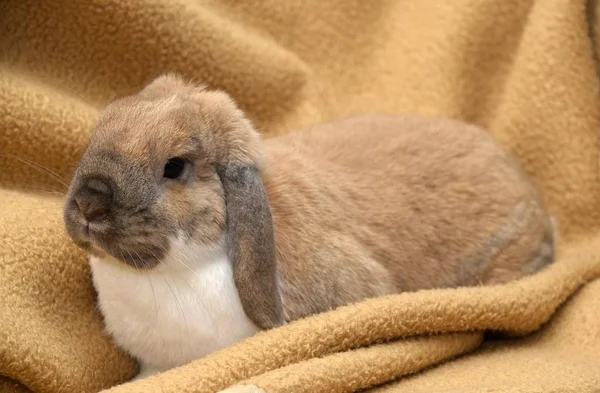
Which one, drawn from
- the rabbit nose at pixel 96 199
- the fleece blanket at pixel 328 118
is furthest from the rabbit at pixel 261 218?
the fleece blanket at pixel 328 118

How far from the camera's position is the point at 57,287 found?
2057mm

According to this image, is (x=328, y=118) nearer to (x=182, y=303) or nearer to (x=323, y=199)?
(x=323, y=199)

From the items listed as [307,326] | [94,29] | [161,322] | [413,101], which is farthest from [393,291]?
[94,29]

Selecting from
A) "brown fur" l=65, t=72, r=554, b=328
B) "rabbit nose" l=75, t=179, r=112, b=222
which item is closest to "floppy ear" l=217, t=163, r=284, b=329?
"brown fur" l=65, t=72, r=554, b=328

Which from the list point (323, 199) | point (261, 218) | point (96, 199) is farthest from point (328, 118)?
point (96, 199)

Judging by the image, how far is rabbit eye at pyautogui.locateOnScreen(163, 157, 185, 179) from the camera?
5.96 ft

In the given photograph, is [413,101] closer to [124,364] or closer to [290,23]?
[290,23]

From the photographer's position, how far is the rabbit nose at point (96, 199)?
173 centimetres

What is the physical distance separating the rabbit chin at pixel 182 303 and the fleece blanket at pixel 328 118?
111 mm

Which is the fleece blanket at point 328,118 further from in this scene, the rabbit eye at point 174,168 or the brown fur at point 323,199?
the rabbit eye at point 174,168

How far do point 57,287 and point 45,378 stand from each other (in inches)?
10.1

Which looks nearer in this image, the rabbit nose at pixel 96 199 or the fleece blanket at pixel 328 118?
the rabbit nose at pixel 96 199

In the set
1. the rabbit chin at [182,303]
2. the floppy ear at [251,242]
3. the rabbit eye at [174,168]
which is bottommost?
the rabbit chin at [182,303]

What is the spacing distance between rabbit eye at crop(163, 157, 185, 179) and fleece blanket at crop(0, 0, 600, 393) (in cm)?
A: 39
